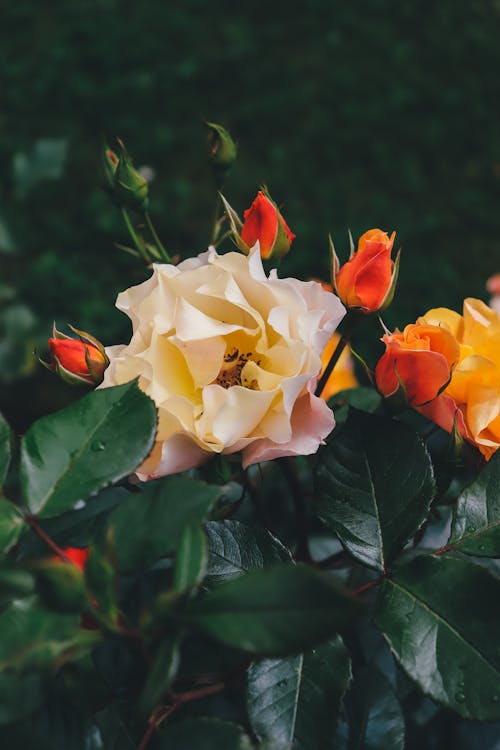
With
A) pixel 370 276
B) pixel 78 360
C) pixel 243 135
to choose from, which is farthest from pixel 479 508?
pixel 243 135

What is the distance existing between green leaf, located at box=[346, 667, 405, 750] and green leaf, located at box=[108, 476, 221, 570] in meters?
0.27

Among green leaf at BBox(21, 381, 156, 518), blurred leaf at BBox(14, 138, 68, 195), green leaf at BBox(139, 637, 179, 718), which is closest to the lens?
green leaf at BBox(139, 637, 179, 718)

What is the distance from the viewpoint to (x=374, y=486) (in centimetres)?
51

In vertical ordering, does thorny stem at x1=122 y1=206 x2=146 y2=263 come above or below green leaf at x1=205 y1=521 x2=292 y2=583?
above

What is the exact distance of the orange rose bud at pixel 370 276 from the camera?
1.71 ft

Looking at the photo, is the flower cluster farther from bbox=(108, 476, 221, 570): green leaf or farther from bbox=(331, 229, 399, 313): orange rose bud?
bbox=(108, 476, 221, 570): green leaf

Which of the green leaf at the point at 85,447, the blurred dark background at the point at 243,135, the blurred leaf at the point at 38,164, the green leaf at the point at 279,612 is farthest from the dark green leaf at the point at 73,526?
the blurred leaf at the point at 38,164

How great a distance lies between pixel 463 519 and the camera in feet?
1.61

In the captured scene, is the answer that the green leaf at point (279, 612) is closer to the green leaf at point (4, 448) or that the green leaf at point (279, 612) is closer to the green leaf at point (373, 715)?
the green leaf at point (4, 448)

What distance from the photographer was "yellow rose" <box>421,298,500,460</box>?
503mm

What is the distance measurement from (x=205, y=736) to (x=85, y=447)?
6.3 inches

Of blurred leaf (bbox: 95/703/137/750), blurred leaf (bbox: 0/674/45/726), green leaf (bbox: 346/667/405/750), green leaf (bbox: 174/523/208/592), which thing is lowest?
green leaf (bbox: 346/667/405/750)

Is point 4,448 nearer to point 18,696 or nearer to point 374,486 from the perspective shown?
point 18,696

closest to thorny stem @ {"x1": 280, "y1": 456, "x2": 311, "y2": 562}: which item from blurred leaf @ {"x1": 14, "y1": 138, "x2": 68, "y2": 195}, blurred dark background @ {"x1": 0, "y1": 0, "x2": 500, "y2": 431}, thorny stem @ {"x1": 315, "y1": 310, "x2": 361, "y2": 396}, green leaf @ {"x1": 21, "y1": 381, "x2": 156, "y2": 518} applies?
thorny stem @ {"x1": 315, "y1": 310, "x2": 361, "y2": 396}
